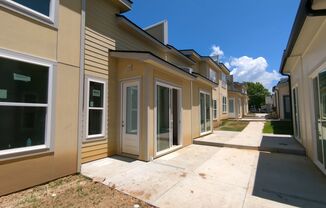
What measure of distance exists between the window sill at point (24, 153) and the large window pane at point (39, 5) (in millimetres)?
3242

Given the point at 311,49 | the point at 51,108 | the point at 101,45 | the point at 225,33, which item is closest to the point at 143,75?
the point at 101,45

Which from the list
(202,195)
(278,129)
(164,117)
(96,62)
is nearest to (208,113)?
(164,117)

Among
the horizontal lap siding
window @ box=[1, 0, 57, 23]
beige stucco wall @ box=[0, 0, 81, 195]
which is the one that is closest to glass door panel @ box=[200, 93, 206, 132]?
the horizontal lap siding

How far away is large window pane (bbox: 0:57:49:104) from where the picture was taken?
150 inches

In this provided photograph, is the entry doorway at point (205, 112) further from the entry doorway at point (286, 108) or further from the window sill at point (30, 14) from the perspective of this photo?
the entry doorway at point (286, 108)

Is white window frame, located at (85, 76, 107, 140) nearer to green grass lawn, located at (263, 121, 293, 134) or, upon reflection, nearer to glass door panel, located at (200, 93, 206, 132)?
glass door panel, located at (200, 93, 206, 132)

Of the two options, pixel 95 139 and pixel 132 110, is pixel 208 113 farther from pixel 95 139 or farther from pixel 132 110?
pixel 95 139

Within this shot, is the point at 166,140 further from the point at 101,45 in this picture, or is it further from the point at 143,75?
the point at 101,45

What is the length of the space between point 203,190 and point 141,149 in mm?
2653

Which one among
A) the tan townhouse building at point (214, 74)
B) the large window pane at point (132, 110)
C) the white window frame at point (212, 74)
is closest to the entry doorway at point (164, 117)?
the large window pane at point (132, 110)

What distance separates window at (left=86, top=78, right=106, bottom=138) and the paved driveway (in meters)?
1.01

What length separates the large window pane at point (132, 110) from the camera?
6.44m

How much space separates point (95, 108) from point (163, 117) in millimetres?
2518

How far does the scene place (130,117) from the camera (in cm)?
661
